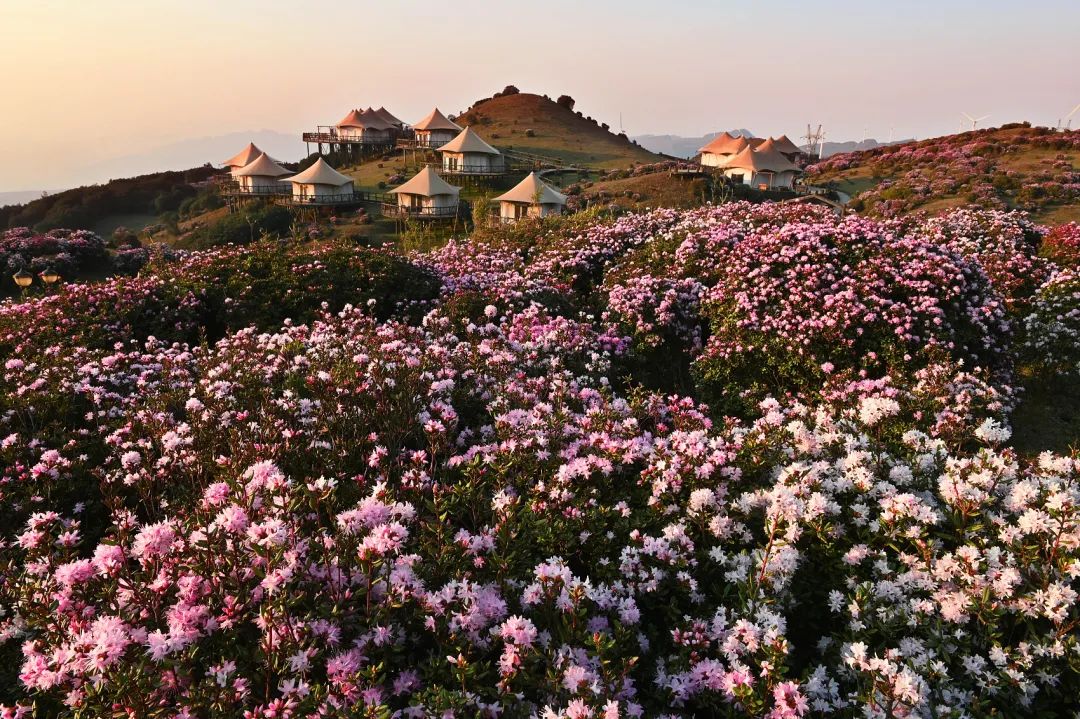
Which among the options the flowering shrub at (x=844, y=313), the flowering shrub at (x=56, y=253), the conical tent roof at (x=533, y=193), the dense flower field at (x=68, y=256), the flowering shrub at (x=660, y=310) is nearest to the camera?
the flowering shrub at (x=844, y=313)

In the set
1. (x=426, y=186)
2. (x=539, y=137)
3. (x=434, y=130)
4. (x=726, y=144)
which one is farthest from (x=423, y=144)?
(x=726, y=144)

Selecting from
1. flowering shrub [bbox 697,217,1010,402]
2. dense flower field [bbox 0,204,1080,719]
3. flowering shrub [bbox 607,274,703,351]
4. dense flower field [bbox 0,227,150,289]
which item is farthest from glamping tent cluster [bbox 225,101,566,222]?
dense flower field [bbox 0,204,1080,719]

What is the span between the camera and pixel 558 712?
9.36 feet

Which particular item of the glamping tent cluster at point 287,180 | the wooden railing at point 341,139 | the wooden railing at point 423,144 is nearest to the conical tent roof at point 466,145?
the glamping tent cluster at point 287,180

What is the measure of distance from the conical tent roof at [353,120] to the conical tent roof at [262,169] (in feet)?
76.5

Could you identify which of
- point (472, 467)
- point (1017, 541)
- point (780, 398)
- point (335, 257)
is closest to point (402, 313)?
point (335, 257)

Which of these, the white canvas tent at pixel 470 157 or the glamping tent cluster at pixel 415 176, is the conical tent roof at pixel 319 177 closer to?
the glamping tent cluster at pixel 415 176

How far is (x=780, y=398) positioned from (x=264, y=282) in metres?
11.1

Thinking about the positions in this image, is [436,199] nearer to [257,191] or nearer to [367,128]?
[257,191]

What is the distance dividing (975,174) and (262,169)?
56.8 meters

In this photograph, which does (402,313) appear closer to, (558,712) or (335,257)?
(335,257)

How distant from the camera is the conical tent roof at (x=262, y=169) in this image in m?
55.5

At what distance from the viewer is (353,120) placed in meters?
78.4

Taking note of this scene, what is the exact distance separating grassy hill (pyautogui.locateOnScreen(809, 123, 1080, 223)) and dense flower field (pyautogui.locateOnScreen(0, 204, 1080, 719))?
25.5 m
